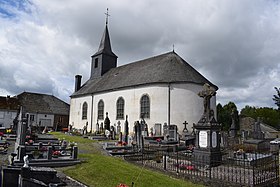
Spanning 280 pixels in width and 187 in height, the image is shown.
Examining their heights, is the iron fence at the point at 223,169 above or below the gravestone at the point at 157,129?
below

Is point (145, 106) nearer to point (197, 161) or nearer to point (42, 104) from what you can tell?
point (197, 161)

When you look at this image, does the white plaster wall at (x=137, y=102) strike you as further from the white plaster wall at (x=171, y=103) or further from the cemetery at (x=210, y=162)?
the cemetery at (x=210, y=162)

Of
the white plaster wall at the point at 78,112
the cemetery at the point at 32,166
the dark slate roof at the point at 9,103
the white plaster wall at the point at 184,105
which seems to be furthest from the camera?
the dark slate roof at the point at 9,103

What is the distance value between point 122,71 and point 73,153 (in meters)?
25.3

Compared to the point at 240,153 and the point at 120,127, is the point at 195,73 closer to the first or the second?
the point at 120,127

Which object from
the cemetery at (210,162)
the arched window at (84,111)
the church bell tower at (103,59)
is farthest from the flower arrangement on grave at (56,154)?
the church bell tower at (103,59)

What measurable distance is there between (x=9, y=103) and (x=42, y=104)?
19.1 ft

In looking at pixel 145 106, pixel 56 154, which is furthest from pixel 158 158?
pixel 145 106

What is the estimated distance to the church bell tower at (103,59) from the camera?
39.9 metres

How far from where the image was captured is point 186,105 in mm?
24875

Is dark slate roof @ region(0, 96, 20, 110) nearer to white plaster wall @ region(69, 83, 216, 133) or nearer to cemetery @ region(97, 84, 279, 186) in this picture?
white plaster wall @ region(69, 83, 216, 133)

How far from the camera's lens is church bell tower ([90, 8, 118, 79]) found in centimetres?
3994

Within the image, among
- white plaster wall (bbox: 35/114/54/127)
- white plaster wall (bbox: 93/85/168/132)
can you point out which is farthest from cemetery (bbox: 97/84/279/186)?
A: white plaster wall (bbox: 35/114/54/127)

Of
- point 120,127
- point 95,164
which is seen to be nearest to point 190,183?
point 95,164
